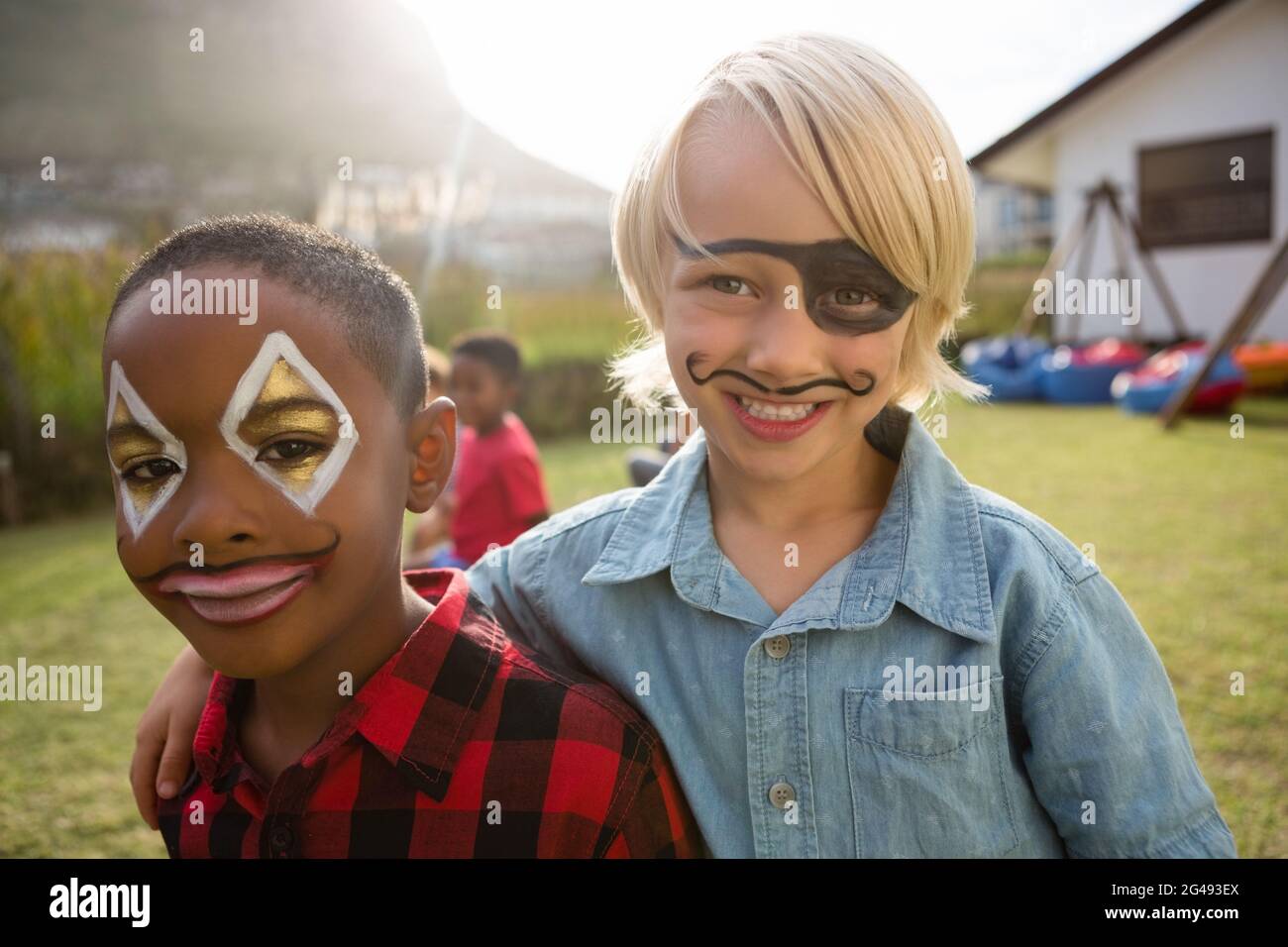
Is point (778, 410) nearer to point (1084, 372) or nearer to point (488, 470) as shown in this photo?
point (488, 470)

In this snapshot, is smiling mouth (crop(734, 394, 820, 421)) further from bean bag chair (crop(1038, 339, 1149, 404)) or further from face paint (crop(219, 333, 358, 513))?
bean bag chair (crop(1038, 339, 1149, 404))

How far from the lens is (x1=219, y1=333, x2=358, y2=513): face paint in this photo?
4.39 ft

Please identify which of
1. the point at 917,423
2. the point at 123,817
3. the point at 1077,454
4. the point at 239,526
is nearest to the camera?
the point at 239,526

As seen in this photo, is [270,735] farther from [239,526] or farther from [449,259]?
[449,259]

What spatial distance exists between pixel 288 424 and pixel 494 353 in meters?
3.44

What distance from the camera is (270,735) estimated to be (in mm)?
1611

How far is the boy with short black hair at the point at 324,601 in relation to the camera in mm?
1348

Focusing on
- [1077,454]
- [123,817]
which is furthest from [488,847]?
[1077,454]

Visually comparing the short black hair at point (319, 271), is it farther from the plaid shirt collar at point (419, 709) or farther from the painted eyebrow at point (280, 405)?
the plaid shirt collar at point (419, 709)

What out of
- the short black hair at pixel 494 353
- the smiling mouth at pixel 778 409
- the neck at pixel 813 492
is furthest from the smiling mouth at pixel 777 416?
the short black hair at pixel 494 353

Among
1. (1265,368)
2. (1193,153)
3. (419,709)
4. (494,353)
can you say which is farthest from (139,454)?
(1193,153)

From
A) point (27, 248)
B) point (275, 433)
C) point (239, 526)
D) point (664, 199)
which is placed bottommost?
point (239, 526)

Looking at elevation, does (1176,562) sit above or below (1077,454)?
below
